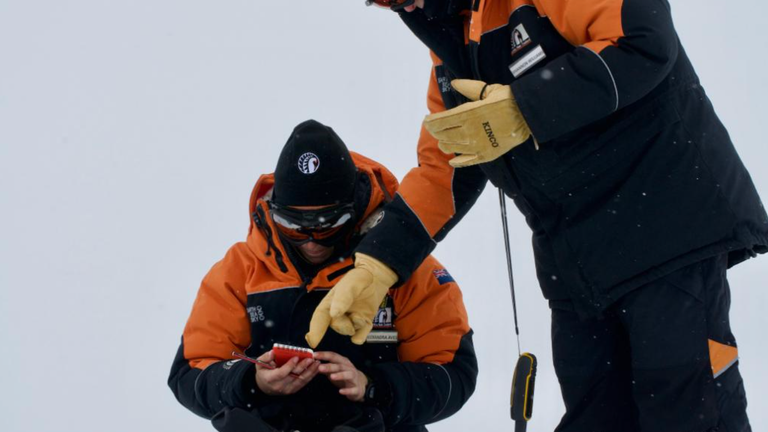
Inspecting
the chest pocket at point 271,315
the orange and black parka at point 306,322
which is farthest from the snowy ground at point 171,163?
the chest pocket at point 271,315

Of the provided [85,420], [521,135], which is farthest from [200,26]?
[521,135]

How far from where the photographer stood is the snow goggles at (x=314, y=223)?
2.15 m

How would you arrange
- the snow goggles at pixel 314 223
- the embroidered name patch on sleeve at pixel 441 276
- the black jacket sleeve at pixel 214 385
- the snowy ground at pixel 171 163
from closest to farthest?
1. the black jacket sleeve at pixel 214 385
2. the snow goggles at pixel 314 223
3. the embroidered name patch on sleeve at pixel 441 276
4. the snowy ground at pixel 171 163

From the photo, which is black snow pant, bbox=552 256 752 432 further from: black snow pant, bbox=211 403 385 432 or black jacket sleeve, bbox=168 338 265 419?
black jacket sleeve, bbox=168 338 265 419

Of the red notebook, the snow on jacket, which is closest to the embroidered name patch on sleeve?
the red notebook

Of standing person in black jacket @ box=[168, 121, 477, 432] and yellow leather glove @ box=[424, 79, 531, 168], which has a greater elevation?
yellow leather glove @ box=[424, 79, 531, 168]

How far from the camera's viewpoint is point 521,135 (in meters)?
1.51

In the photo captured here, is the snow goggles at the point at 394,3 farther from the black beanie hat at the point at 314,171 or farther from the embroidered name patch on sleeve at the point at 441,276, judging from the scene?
the embroidered name patch on sleeve at the point at 441,276

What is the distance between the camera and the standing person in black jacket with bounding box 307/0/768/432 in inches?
56.5

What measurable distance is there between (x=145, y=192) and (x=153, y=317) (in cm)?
155

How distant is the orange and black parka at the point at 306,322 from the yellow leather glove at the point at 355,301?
25cm

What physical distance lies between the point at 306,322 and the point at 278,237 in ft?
0.81

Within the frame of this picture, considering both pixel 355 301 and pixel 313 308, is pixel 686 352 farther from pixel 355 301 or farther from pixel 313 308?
pixel 313 308

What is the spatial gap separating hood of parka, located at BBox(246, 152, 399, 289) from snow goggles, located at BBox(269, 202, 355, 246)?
0.04m
